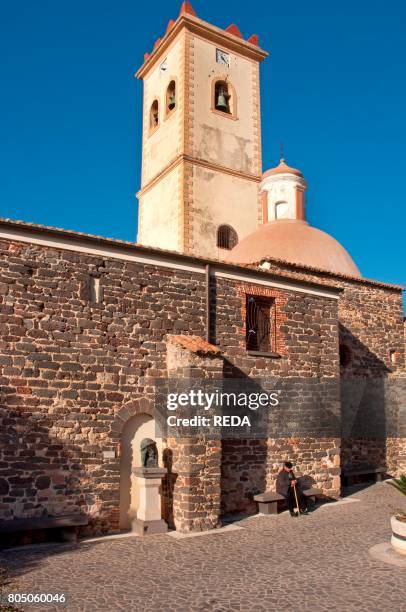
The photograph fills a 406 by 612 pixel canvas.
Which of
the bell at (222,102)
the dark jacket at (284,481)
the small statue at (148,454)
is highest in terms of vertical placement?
the bell at (222,102)

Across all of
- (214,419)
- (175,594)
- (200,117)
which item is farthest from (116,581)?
(200,117)

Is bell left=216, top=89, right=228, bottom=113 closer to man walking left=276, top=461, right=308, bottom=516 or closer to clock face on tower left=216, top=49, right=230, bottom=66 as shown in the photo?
clock face on tower left=216, top=49, right=230, bottom=66

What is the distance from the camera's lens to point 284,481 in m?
10.6

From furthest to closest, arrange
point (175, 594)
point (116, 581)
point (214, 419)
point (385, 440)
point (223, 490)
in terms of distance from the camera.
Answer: point (385, 440) < point (223, 490) < point (214, 419) < point (116, 581) < point (175, 594)

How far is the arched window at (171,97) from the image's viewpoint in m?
21.2

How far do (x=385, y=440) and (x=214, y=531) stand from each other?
26.9ft

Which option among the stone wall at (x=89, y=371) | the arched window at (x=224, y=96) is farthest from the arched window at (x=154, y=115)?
the stone wall at (x=89, y=371)

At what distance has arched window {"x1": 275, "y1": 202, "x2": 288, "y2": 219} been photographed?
19578 mm

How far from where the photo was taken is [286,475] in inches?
421

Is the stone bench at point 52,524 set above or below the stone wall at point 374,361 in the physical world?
below

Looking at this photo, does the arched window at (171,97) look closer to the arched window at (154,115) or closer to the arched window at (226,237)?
the arched window at (154,115)

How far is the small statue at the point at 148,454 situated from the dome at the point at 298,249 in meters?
7.17

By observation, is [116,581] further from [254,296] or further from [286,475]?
[254,296]

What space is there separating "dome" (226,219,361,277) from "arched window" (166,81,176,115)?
7.27 m
